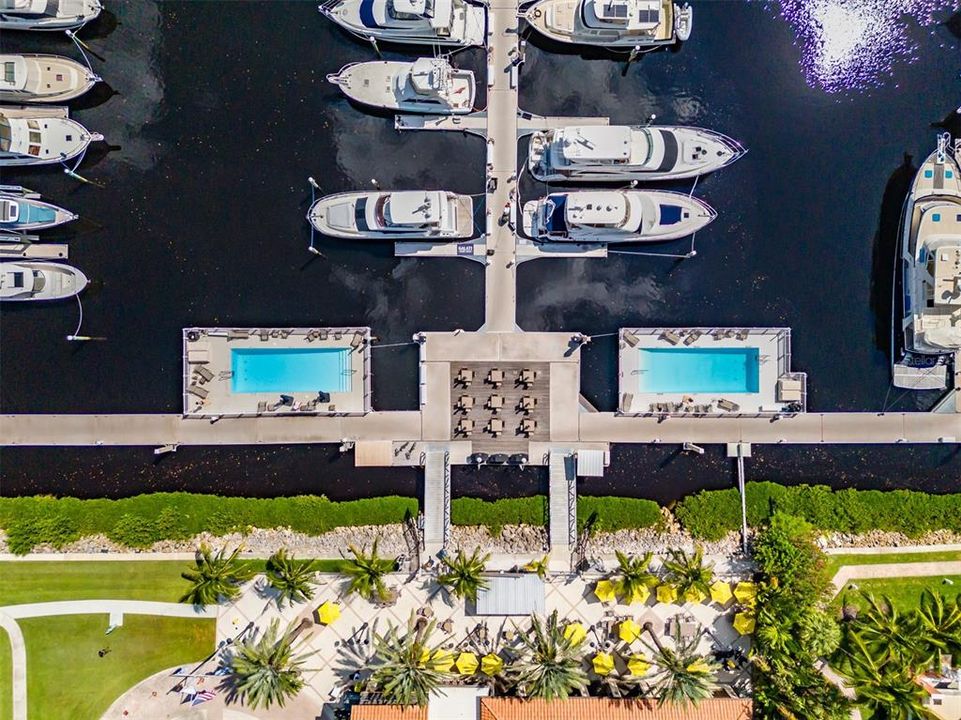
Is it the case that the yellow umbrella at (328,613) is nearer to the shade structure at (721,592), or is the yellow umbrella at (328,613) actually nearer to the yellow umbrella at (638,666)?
the yellow umbrella at (638,666)

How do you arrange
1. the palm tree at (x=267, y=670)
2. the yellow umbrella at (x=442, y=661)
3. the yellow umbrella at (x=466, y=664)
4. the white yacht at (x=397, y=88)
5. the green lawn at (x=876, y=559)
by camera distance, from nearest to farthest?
the palm tree at (x=267, y=670) → the yellow umbrella at (x=442, y=661) → the yellow umbrella at (x=466, y=664) → the green lawn at (x=876, y=559) → the white yacht at (x=397, y=88)

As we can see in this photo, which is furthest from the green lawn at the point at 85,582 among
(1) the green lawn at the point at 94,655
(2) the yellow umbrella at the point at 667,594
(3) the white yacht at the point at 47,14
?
(3) the white yacht at the point at 47,14

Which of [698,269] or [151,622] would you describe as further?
[698,269]

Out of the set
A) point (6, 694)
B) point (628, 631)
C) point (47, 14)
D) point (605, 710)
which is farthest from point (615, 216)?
point (6, 694)

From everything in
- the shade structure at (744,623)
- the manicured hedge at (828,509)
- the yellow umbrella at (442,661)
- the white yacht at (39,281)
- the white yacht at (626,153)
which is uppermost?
the white yacht at (626,153)

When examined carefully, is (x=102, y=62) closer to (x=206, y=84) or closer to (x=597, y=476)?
(x=206, y=84)

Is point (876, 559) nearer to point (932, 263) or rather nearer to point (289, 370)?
point (932, 263)

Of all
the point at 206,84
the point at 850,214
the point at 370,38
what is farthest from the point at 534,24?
the point at 850,214
